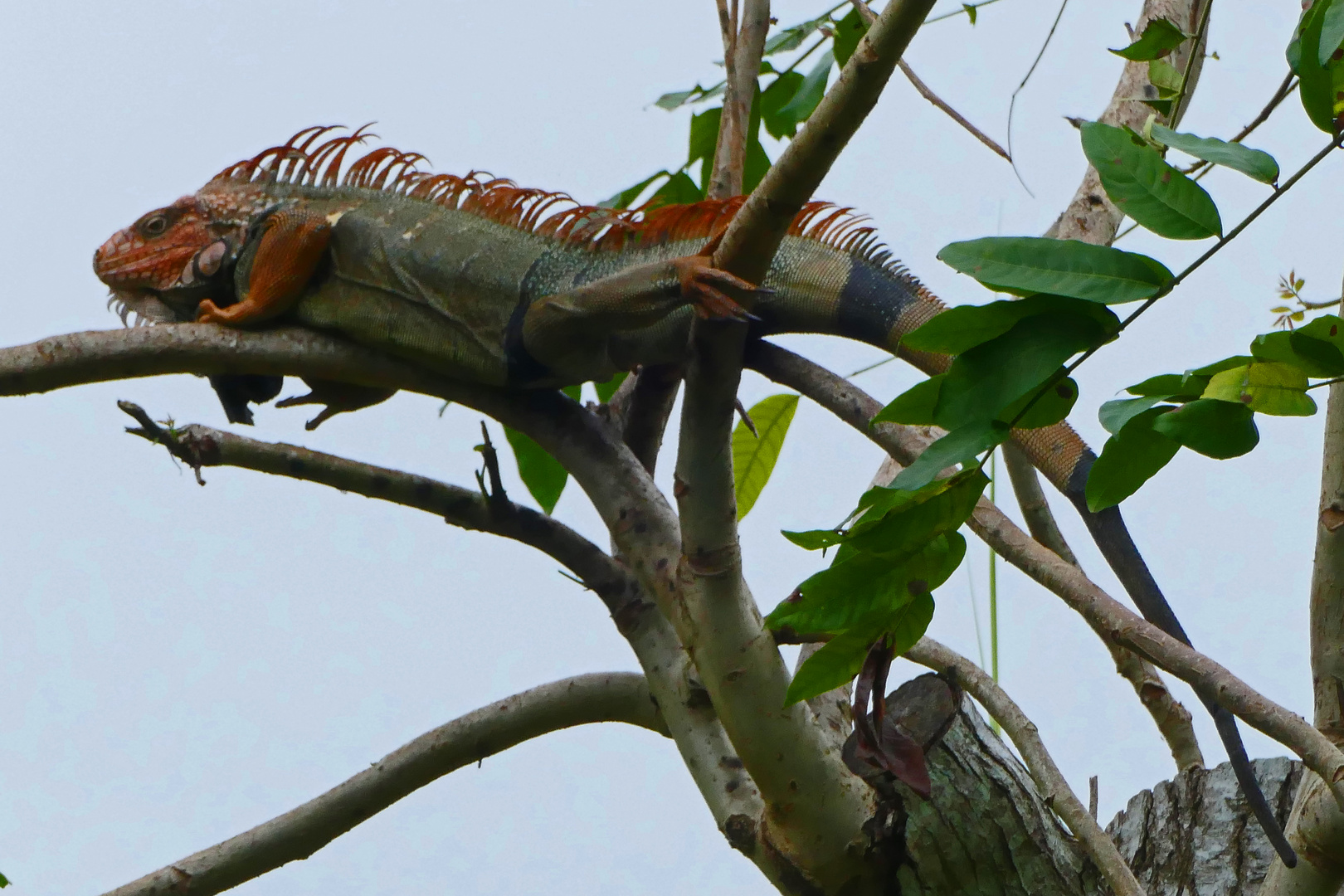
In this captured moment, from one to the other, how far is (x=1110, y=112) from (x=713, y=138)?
3.53ft

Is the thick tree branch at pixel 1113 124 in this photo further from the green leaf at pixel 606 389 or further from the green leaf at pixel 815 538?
the green leaf at pixel 815 538

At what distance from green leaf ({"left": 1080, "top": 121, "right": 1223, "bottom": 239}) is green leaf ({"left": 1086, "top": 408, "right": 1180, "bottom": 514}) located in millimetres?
174

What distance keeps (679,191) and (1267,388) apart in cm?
241

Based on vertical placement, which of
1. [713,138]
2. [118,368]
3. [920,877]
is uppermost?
[713,138]

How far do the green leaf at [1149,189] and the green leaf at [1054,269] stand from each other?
0.21 feet

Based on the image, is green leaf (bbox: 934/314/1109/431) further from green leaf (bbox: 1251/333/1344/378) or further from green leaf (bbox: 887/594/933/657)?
green leaf (bbox: 887/594/933/657)

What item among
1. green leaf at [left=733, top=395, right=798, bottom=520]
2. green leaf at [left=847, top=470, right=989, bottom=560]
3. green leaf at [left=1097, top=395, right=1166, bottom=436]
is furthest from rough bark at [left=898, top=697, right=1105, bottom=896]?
green leaf at [left=1097, top=395, right=1166, bottom=436]

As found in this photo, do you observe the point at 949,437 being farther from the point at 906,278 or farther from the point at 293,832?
the point at 293,832

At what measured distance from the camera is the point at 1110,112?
3.49 metres

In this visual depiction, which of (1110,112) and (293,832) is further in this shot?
(1110,112)

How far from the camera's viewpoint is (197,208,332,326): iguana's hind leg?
3205mm

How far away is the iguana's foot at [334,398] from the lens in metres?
3.23

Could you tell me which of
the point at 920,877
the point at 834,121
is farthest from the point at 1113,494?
the point at 920,877

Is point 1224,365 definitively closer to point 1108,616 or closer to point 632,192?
point 1108,616
